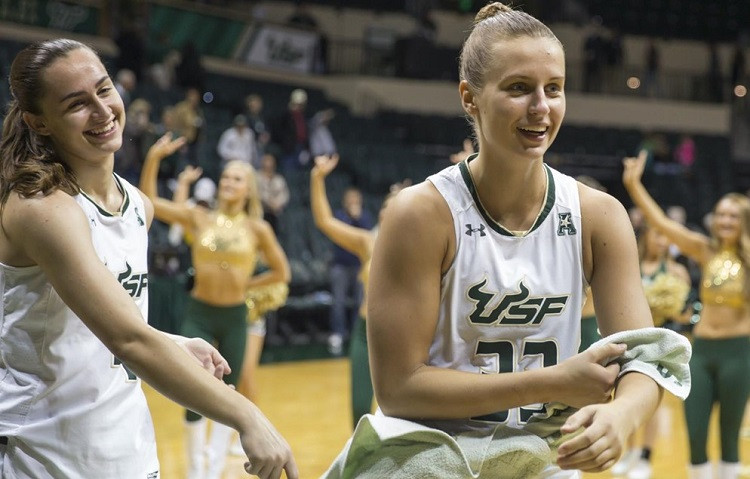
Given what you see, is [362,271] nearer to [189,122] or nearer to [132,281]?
[132,281]

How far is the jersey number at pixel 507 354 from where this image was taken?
197cm

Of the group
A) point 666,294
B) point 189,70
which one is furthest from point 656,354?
point 189,70

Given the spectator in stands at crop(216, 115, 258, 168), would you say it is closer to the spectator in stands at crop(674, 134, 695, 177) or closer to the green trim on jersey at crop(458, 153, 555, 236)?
the spectator in stands at crop(674, 134, 695, 177)

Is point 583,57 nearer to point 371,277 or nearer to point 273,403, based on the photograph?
point 273,403

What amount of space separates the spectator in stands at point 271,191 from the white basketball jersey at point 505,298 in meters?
9.05

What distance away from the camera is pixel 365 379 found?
5.69 m

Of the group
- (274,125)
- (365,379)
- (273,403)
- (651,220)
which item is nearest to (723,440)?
(651,220)

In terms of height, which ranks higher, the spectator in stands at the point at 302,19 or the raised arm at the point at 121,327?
the raised arm at the point at 121,327

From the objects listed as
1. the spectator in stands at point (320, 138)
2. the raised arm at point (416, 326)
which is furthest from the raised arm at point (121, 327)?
the spectator in stands at point (320, 138)

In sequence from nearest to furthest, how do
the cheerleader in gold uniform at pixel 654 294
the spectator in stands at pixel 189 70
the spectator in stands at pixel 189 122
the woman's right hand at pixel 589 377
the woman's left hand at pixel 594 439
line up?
the woman's left hand at pixel 594 439 → the woman's right hand at pixel 589 377 → the cheerleader in gold uniform at pixel 654 294 → the spectator in stands at pixel 189 122 → the spectator in stands at pixel 189 70

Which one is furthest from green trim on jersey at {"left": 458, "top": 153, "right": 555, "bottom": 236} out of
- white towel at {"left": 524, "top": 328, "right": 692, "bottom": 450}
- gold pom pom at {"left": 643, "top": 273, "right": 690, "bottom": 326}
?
gold pom pom at {"left": 643, "top": 273, "right": 690, "bottom": 326}

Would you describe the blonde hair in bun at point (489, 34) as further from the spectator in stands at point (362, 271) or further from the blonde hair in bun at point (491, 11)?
the spectator in stands at point (362, 271)

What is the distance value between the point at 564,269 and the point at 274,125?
11.7m

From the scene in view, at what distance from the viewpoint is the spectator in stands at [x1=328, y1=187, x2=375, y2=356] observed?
37.6ft
